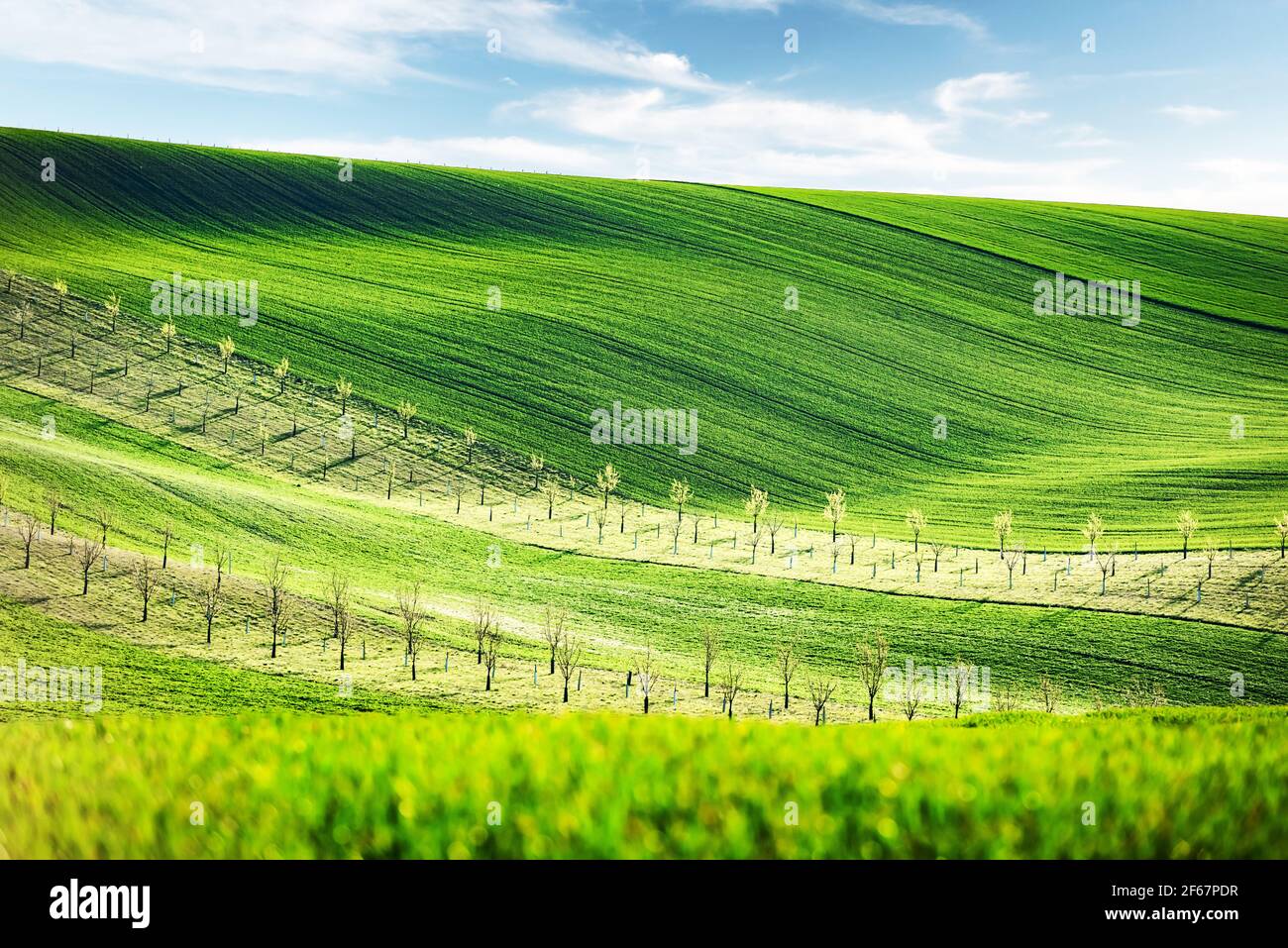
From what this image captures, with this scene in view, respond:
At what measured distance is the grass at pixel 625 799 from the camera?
3543 mm

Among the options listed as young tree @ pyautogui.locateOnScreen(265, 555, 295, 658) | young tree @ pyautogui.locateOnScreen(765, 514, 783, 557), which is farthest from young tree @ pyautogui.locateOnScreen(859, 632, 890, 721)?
young tree @ pyautogui.locateOnScreen(265, 555, 295, 658)

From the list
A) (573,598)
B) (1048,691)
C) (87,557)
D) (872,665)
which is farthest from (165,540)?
(1048,691)

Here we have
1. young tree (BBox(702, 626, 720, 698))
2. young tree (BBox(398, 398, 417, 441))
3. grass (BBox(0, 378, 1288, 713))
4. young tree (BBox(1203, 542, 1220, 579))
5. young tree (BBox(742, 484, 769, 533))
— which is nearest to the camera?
young tree (BBox(702, 626, 720, 698))

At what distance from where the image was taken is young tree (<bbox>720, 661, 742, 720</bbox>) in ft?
147

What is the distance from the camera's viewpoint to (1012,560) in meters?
68.8

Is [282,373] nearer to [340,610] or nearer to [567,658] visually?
[340,610]

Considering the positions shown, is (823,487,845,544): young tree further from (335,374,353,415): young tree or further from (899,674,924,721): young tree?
(335,374,353,415): young tree

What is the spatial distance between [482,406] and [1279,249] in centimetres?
13852

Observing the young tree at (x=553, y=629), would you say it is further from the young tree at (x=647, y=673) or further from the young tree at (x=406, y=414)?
the young tree at (x=406, y=414)

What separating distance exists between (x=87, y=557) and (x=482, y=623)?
23418 mm

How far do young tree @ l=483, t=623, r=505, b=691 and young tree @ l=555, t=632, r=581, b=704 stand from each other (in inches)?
139

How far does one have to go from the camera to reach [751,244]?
136 meters
